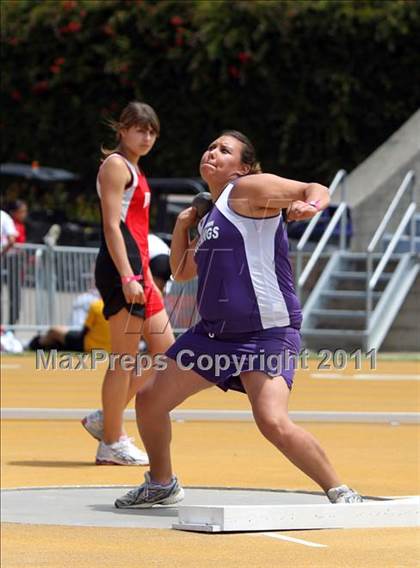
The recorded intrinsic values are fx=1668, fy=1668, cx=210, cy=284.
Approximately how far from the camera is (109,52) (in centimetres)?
3259

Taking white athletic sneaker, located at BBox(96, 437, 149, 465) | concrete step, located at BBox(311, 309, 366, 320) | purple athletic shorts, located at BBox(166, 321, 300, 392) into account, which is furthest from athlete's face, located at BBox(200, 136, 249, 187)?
concrete step, located at BBox(311, 309, 366, 320)

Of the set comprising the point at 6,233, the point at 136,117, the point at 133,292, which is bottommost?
the point at 133,292

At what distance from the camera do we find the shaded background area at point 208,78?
3052 centimetres

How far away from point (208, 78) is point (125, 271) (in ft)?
74.4

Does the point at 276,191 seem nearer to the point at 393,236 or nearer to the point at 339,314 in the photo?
the point at 339,314

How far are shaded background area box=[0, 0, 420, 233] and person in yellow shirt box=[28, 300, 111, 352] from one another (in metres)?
9.32

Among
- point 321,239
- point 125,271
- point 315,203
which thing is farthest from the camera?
point 321,239

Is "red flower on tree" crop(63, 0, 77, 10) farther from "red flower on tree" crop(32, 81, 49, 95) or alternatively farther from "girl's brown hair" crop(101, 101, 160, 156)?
"girl's brown hair" crop(101, 101, 160, 156)

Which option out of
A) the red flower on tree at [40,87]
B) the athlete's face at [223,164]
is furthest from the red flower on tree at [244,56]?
the athlete's face at [223,164]

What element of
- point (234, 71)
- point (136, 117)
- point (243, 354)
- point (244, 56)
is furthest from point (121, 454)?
point (234, 71)

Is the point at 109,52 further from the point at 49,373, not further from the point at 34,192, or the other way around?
the point at 49,373

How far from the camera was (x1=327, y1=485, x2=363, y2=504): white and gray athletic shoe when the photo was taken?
7.60 metres

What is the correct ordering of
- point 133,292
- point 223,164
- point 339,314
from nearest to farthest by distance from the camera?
1. point 223,164
2. point 133,292
3. point 339,314

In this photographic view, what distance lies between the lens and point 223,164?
308 inches
